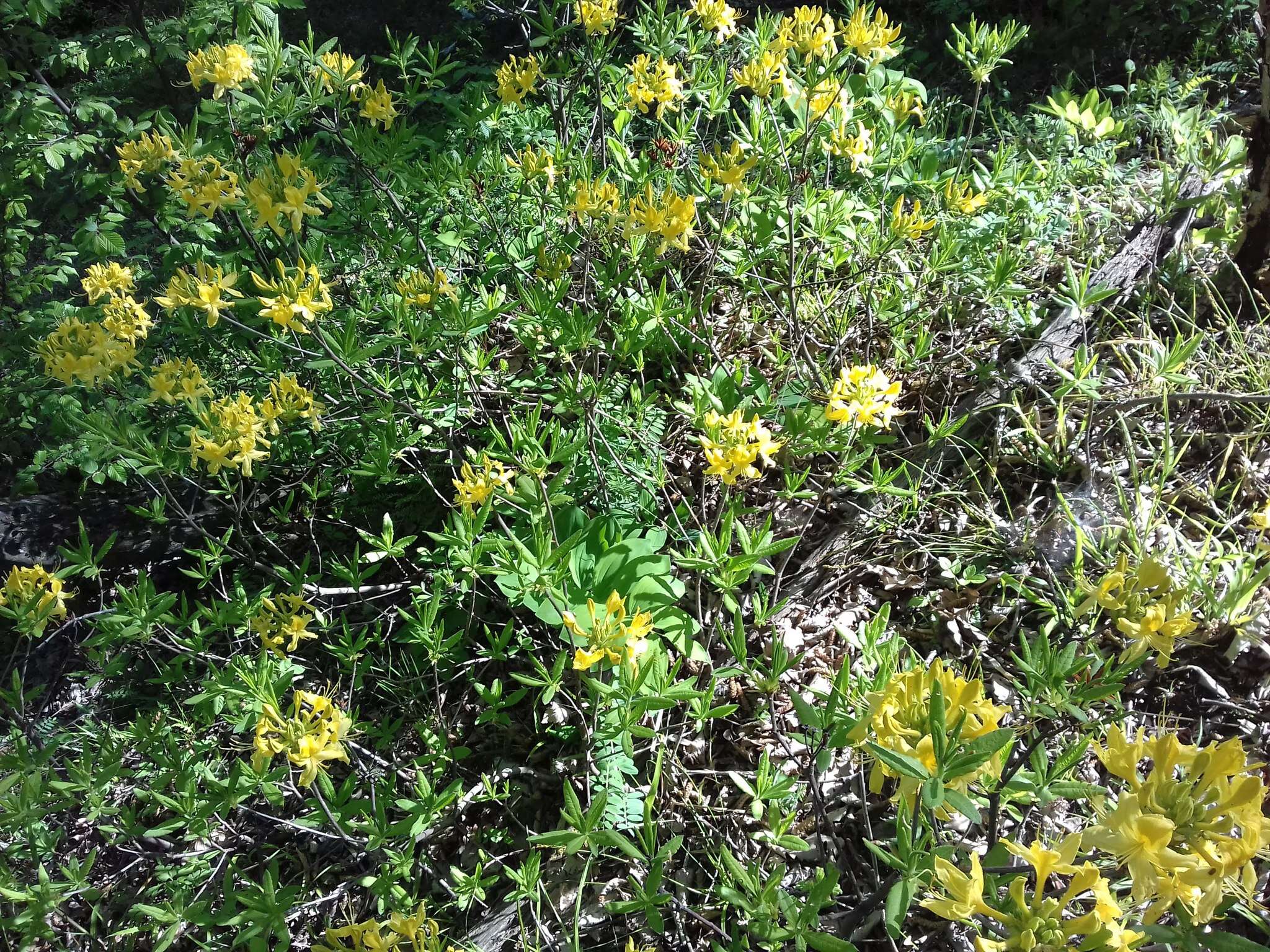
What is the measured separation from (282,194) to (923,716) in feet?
6.02

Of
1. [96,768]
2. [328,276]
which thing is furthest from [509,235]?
[96,768]

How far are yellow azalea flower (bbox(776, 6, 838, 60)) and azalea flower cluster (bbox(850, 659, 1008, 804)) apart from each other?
171cm

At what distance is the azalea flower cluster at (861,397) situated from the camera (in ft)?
5.67

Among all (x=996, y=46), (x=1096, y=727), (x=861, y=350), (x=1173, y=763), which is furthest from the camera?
(x=861, y=350)

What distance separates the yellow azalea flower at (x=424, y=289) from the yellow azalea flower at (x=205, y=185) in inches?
17.8

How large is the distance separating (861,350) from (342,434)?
5.81ft

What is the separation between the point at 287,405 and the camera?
198cm

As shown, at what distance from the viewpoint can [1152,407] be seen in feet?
7.89

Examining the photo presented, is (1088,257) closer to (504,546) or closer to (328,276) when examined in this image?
(504,546)

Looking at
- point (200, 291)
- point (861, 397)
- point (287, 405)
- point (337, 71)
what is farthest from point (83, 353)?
point (861, 397)

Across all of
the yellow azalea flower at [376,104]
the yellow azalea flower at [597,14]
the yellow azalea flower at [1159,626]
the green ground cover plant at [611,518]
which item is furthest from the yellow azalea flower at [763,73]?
the yellow azalea flower at [1159,626]

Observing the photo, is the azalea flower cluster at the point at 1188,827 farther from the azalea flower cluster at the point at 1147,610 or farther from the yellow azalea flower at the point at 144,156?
the yellow azalea flower at the point at 144,156

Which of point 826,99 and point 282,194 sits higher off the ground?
point 826,99

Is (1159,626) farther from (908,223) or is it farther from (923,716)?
(908,223)
